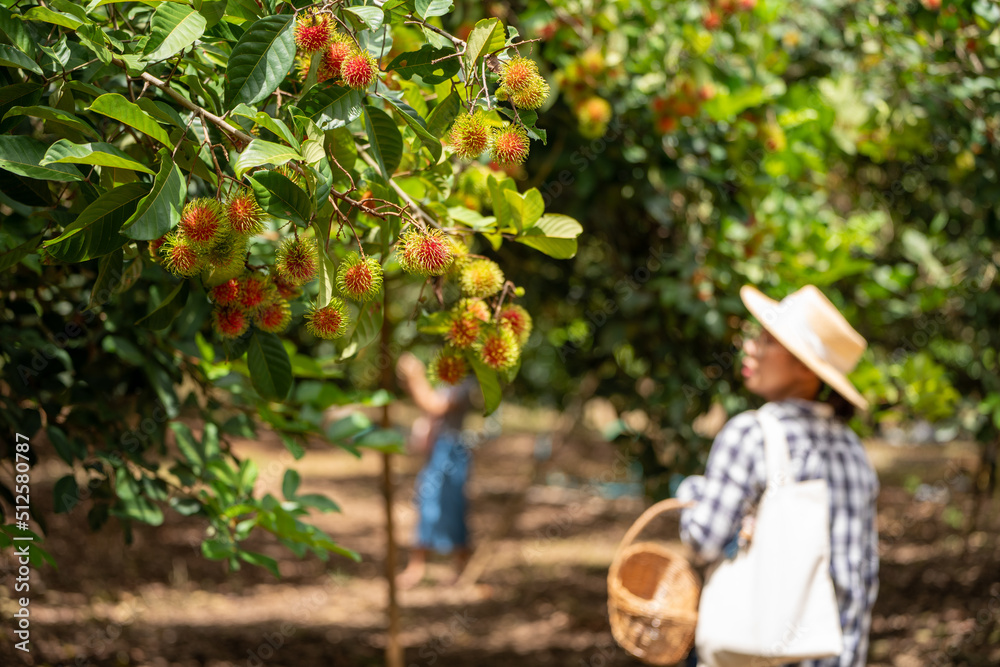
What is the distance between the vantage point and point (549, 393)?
4676mm

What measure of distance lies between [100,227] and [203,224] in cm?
15

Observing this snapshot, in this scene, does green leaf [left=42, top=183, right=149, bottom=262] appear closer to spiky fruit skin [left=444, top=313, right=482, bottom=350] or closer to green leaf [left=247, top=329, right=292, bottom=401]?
green leaf [left=247, top=329, right=292, bottom=401]

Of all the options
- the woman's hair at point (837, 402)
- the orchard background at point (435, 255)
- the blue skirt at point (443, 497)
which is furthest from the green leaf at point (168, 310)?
the blue skirt at point (443, 497)

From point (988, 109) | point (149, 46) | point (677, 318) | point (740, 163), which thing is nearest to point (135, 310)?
point (149, 46)

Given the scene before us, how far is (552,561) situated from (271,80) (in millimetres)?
4706

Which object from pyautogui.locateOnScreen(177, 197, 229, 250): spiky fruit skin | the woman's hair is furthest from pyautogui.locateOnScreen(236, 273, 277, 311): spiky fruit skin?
the woman's hair

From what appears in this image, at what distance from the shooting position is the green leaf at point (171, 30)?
3.16 feet

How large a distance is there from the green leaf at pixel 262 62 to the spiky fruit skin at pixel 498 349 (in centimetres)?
45

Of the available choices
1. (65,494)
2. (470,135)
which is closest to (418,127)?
(470,135)

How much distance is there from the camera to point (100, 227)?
98 cm

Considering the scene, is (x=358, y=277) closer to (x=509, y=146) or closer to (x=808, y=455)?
(x=509, y=146)

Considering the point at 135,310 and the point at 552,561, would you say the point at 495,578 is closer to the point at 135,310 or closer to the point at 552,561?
the point at 552,561

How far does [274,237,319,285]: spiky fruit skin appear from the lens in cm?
103

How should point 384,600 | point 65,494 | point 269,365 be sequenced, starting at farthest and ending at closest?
1. point 384,600
2. point 65,494
3. point 269,365
